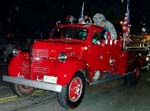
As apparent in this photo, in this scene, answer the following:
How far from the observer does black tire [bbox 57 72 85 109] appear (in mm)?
9281

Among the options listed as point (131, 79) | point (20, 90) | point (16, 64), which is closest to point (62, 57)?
point (16, 64)

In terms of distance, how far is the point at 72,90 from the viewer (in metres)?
9.59

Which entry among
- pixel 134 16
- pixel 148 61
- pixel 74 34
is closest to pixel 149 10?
pixel 134 16

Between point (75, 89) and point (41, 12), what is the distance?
22854mm

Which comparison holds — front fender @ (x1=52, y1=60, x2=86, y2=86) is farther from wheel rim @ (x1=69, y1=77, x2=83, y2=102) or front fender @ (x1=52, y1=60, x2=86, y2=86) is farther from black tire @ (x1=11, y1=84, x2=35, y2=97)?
black tire @ (x1=11, y1=84, x2=35, y2=97)

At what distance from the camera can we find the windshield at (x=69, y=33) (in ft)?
36.7

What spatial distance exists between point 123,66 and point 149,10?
28184mm

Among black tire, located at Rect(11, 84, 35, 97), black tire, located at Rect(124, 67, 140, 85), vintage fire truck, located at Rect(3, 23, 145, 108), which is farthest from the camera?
black tire, located at Rect(124, 67, 140, 85)

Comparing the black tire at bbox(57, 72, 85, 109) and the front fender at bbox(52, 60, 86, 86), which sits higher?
the front fender at bbox(52, 60, 86, 86)

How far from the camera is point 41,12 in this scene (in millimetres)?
31891

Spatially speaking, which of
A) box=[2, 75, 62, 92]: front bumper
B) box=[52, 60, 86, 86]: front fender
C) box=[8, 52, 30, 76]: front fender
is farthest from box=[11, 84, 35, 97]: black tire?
box=[52, 60, 86, 86]: front fender

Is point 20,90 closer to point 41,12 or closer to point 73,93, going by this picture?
point 73,93

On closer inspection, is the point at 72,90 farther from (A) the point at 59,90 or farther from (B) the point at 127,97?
(B) the point at 127,97

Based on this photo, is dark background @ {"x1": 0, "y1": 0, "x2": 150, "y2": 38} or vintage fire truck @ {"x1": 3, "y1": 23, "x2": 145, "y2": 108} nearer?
vintage fire truck @ {"x1": 3, "y1": 23, "x2": 145, "y2": 108}
